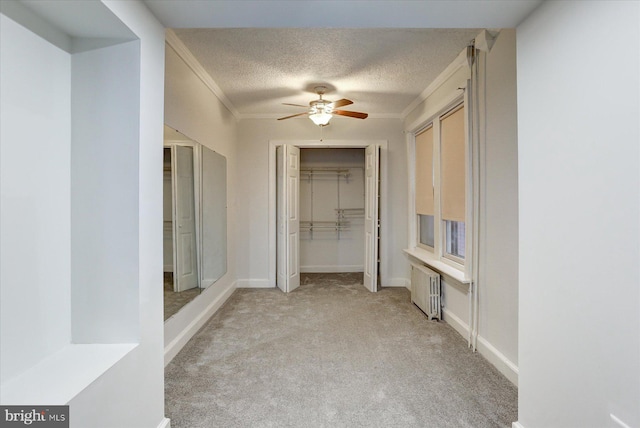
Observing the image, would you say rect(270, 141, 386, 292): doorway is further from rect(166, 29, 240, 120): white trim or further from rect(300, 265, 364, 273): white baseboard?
rect(166, 29, 240, 120): white trim

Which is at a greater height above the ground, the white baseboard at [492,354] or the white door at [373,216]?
the white door at [373,216]

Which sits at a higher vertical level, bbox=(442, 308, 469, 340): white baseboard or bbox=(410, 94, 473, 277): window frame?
bbox=(410, 94, 473, 277): window frame

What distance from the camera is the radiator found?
339 cm

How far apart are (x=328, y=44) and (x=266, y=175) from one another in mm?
2426

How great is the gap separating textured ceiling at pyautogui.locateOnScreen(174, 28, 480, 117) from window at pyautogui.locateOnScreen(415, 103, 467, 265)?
55 cm

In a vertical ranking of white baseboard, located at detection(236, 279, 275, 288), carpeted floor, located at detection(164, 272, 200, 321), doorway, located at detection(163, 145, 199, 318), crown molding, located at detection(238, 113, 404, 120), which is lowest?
white baseboard, located at detection(236, 279, 275, 288)

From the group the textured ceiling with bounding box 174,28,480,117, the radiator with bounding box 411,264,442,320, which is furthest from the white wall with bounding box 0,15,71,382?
the radiator with bounding box 411,264,442,320

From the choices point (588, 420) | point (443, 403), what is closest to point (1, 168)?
point (588, 420)

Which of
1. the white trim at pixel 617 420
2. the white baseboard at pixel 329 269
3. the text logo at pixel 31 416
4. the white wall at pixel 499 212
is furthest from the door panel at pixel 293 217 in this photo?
the white trim at pixel 617 420

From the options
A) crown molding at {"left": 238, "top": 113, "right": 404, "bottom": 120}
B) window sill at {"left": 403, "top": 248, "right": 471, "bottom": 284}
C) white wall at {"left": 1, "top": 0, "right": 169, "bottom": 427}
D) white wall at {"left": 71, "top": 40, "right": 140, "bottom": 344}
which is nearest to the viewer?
white wall at {"left": 1, "top": 0, "right": 169, "bottom": 427}

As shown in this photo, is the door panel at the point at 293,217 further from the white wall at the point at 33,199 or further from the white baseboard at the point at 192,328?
the white wall at the point at 33,199

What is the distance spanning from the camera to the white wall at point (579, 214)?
106 cm

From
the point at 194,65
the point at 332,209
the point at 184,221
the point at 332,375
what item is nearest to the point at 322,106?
the point at 194,65

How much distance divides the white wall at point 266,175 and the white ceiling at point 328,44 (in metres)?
0.23
